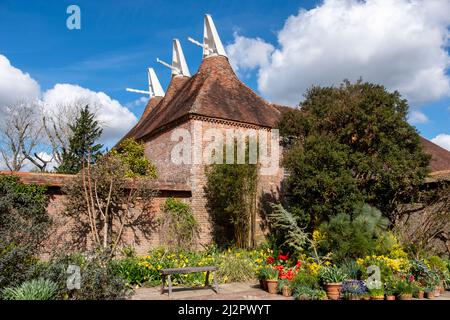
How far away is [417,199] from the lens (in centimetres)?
1267

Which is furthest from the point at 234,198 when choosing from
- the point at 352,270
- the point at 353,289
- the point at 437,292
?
the point at 437,292

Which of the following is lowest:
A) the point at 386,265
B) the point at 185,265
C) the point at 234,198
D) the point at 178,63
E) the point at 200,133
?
the point at 185,265

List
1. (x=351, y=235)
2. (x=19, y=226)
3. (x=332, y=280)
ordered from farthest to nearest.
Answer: (x=351, y=235)
(x=332, y=280)
(x=19, y=226)

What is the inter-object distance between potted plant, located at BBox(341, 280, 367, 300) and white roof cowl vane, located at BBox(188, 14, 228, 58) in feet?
47.0

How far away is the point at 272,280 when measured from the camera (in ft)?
29.4

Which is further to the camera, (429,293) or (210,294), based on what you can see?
(210,294)

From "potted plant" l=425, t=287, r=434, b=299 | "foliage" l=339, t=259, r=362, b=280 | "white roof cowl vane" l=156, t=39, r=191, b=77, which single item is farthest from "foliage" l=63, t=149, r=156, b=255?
"white roof cowl vane" l=156, t=39, r=191, b=77

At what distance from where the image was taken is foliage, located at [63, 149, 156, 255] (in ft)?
38.5

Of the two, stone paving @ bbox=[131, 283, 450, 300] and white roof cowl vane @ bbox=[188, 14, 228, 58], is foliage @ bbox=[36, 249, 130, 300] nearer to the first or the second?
stone paving @ bbox=[131, 283, 450, 300]

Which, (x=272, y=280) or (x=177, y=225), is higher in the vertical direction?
(x=177, y=225)

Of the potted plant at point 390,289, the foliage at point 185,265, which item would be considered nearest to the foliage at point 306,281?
the foliage at point 185,265

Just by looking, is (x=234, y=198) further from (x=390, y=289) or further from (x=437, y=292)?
(x=437, y=292)

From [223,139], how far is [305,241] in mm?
5563

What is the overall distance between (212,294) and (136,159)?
393 inches
